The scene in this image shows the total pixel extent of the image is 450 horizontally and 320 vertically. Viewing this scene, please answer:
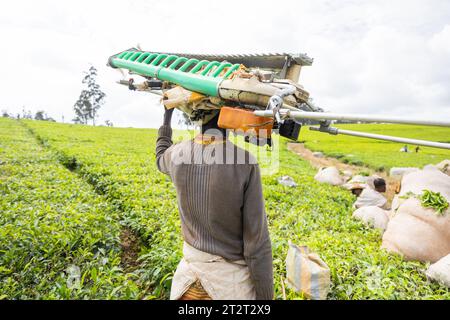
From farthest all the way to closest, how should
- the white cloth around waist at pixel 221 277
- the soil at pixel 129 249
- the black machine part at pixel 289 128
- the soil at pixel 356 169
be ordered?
the soil at pixel 356 169
the soil at pixel 129 249
the white cloth around waist at pixel 221 277
the black machine part at pixel 289 128

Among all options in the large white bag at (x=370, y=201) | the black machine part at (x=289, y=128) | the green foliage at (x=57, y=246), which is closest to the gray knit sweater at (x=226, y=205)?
the black machine part at (x=289, y=128)

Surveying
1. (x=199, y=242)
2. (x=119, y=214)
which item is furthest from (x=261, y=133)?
(x=119, y=214)

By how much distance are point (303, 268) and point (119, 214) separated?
9.65ft

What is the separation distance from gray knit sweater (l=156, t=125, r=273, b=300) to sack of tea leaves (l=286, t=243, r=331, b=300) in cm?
126

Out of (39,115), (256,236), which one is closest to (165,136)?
(256,236)

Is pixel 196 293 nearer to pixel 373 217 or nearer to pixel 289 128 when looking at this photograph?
pixel 289 128

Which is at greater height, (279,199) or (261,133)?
(261,133)

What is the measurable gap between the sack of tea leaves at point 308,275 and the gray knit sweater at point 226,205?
1.26 m

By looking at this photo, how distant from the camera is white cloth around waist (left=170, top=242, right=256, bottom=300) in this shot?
5.15ft

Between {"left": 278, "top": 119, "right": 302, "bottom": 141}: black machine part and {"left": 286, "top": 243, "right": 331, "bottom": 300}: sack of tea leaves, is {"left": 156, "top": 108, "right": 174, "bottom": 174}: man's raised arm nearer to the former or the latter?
{"left": 278, "top": 119, "right": 302, "bottom": 141}: black machine part

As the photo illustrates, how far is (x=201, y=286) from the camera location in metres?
1.62

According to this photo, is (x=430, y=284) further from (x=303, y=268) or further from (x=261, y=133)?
(x=261, y=133)

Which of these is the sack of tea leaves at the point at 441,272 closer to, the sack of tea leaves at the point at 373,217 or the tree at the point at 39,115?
the sack of tea leaves at the point at 373,217

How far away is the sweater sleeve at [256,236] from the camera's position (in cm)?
145
